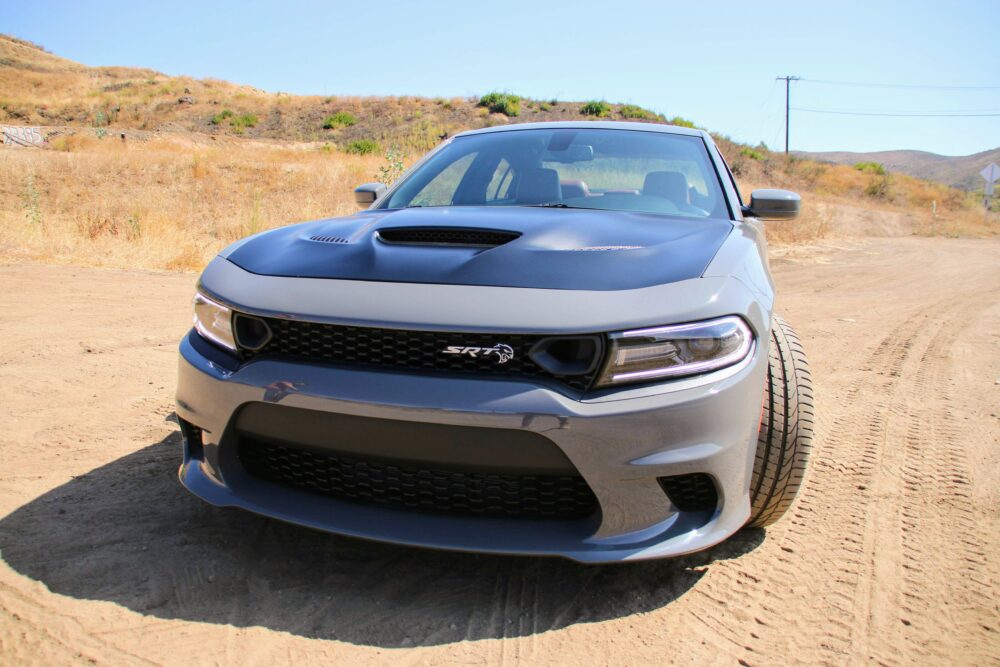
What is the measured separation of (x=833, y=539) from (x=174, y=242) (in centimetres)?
924

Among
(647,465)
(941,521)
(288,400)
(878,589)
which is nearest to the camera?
(647,465)

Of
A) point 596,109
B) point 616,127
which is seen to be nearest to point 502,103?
point 596,109

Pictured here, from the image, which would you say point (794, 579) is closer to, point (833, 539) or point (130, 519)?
point (833, 539)

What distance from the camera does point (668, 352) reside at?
5.90ft

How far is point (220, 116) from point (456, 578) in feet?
136

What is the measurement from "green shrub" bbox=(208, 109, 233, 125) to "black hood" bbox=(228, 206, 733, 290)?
131 feet

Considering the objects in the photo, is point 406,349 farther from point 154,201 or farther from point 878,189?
point 878,189

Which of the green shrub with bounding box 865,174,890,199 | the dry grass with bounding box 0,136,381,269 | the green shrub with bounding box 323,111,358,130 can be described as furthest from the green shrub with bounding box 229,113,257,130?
the green shrub with bounding box 865,174,890,199

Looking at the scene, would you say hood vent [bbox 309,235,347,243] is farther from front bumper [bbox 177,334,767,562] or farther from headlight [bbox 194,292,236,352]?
front bumper [bbox 177,334,767,562]

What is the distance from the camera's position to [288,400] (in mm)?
1889

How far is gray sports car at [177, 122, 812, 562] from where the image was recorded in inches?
69.3

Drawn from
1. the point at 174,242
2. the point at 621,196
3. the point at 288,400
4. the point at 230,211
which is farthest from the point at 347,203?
the point at 288,400

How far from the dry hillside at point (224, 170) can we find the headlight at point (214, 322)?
716cm

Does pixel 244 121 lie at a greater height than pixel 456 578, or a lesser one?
greater
